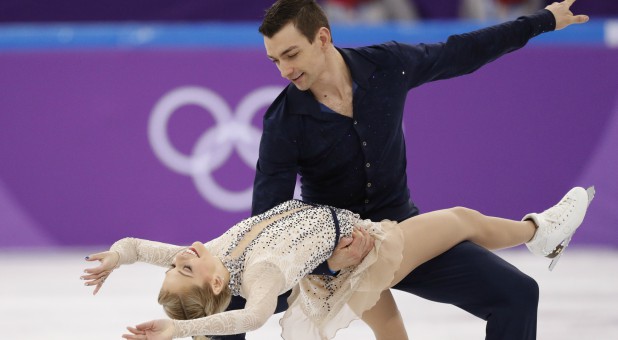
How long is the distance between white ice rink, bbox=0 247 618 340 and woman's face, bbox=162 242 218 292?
3.94ft

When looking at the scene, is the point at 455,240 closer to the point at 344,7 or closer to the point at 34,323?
the point at 34,323

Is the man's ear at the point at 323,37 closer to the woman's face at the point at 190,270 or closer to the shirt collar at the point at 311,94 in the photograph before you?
the shirt collar at the point at 311,94

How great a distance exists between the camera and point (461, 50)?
342cm

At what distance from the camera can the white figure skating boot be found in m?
3.48

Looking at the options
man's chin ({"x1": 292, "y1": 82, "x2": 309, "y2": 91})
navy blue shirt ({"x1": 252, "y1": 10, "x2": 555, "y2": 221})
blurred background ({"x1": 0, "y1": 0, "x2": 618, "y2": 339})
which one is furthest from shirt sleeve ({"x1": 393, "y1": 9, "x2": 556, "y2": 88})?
blurred background ({"x1": 0, "y1": 0, "x2": 618, "y2": 339})

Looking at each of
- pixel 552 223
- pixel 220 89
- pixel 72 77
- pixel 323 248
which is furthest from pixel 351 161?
pixel 72 77

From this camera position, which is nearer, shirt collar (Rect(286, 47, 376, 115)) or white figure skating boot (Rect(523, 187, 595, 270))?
shirt collar (Rect(286, 47, 376, 115))

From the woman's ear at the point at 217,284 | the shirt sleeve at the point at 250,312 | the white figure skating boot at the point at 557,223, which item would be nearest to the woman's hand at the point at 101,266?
the woman's ear at the point at 217,284

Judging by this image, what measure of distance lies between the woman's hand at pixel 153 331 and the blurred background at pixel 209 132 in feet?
10.3

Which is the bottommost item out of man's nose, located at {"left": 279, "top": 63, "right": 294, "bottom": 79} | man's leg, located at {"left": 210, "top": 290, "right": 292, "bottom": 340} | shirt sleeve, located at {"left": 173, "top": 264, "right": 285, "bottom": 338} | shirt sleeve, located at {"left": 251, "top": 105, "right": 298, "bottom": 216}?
man's leg, located at {"left": 210, "top": 290, "right": 292, "bottom": 340}

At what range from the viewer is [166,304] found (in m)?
2.99

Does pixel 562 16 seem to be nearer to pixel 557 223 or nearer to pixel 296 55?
pixel 557 223

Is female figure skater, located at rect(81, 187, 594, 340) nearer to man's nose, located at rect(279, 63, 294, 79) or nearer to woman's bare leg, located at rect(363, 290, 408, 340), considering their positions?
woman's bare leg, located at rect(363, 290, 408, 340)

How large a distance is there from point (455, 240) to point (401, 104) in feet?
1.72
